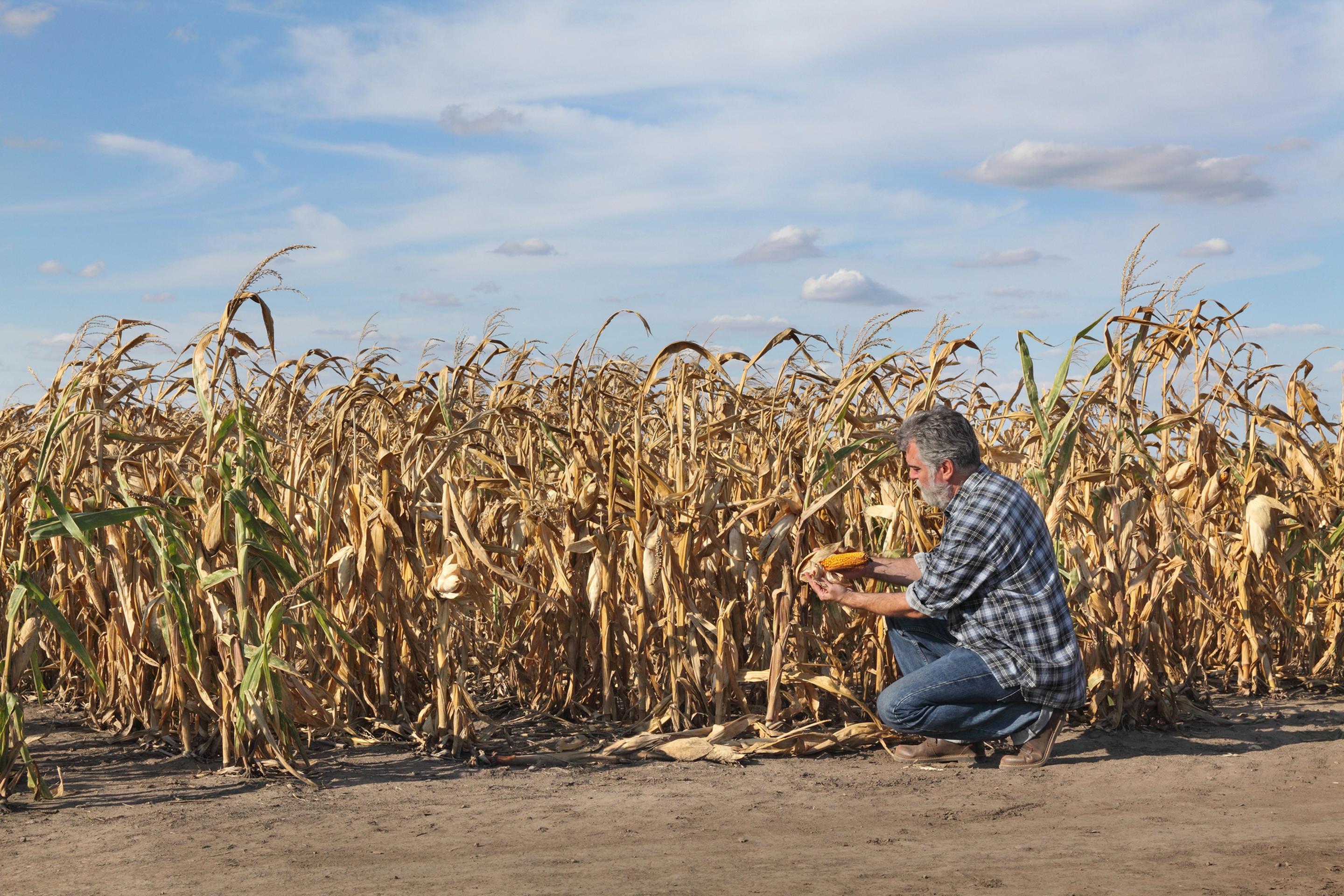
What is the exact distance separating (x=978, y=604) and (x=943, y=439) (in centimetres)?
61

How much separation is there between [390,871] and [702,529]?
1.66 metres

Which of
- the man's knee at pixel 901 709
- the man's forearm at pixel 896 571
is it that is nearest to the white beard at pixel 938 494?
the man's forearm at pixel 896 571

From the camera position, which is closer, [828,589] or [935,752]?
[828,589]

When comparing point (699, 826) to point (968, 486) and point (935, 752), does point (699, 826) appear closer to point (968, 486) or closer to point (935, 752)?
point (935, 752)

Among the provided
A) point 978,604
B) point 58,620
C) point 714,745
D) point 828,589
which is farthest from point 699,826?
point 58,620

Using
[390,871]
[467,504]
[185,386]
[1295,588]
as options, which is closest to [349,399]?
[185,386]

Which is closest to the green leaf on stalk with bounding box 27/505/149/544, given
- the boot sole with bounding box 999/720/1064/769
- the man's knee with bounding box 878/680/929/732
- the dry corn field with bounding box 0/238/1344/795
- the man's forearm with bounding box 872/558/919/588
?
the dry corn field with bounding box 0/238/1344/795

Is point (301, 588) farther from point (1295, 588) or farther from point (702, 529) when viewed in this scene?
point (1295, 588)

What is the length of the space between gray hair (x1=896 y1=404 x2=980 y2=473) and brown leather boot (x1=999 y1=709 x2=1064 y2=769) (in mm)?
962

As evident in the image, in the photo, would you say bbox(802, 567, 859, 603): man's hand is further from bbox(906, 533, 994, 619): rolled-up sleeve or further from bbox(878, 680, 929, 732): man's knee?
bbox(878, 680, 929, 732): man's knee

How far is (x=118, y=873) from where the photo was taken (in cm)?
303

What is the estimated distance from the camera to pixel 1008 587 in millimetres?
3996

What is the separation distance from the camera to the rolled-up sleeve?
3926 mm

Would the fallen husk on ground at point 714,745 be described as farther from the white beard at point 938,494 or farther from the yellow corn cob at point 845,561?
the white beard at point 938,494
